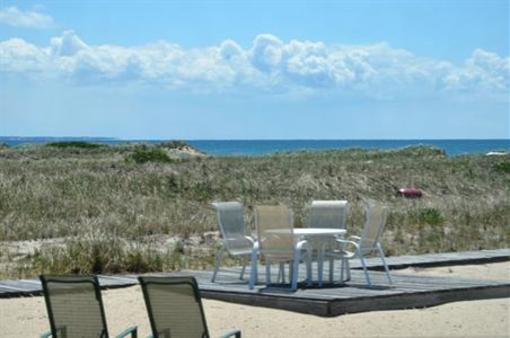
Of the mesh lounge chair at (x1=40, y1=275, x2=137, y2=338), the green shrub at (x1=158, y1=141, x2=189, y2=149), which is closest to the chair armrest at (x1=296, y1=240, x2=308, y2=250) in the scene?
the mesh lounge chair at (x1=40, y1=275, x2=137, y2=338)

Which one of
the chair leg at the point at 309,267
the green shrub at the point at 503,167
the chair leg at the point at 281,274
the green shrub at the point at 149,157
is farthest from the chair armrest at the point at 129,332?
the green shrub at the point at 149,157

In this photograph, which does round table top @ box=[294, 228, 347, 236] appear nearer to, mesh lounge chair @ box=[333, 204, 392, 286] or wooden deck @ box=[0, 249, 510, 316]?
mesh lounge chair @ box=[333, 204, 392, 286]

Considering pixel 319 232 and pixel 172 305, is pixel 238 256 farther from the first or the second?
pixel 172 305

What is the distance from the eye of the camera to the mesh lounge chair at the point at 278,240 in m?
9.95

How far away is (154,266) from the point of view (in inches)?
493

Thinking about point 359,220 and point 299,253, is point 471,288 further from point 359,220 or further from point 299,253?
point 359,220

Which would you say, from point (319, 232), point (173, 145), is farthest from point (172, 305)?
point (173, 145)

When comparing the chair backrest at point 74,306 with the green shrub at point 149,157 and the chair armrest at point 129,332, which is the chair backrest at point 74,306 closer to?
the chair armrest at point 129,332

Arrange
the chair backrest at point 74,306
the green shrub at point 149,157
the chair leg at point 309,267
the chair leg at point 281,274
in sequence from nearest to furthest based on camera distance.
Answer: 1. the chair backrest at point 74,306
2. the chair leg at point 309,267
3. the chair leg at point 281,274
4. the green shrub at point 149,157

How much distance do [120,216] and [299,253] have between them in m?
9.32

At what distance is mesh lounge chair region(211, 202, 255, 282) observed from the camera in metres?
10.5

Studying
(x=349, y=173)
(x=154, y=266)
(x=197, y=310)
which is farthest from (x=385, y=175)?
(x=197, y=310)

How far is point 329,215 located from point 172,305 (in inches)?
216

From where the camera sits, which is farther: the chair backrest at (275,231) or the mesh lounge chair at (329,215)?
the mesh lounge chair at (329,215)
